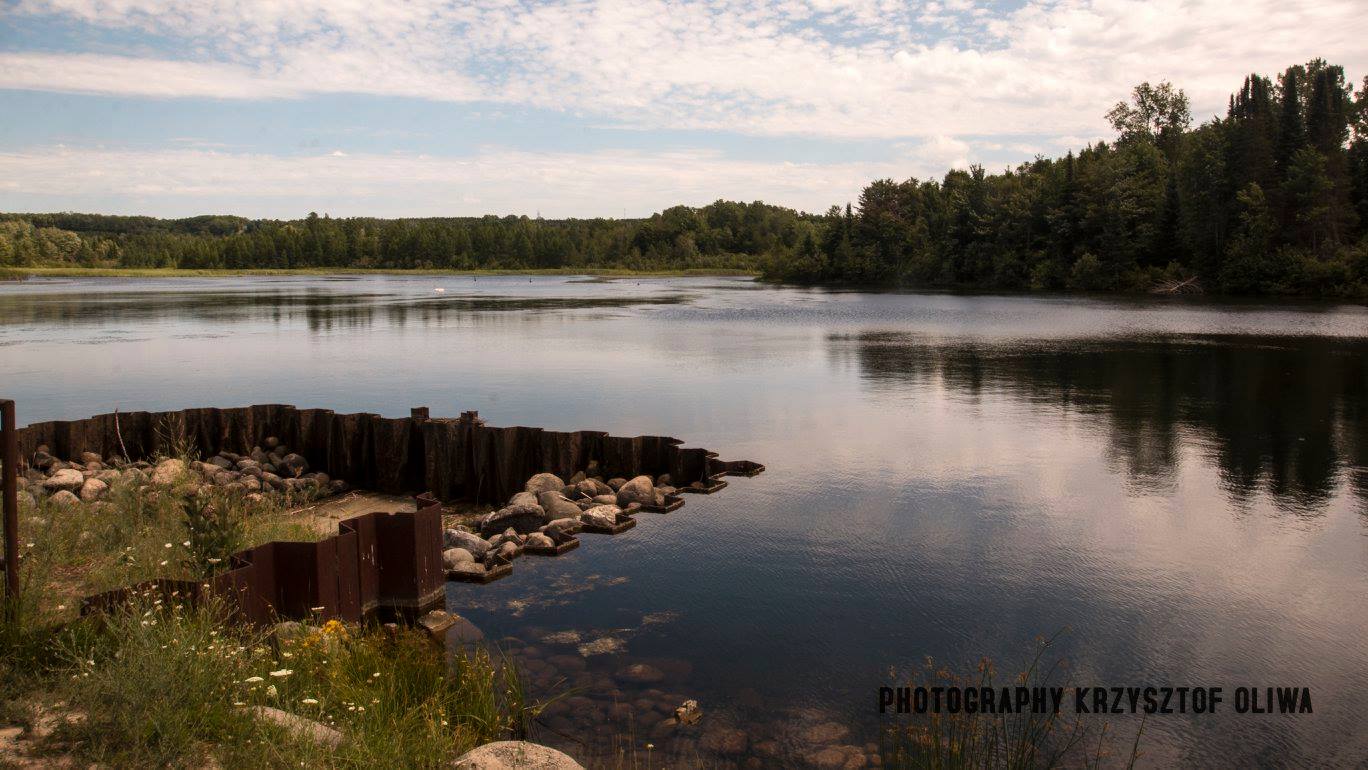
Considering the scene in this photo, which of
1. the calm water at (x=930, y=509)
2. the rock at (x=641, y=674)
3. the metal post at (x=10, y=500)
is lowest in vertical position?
the rock at (x=641, y=674)

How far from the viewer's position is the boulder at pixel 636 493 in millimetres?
16766

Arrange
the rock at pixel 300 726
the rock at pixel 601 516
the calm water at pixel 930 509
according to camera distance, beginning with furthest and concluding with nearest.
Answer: the rock at pixel 601 516 < the calm water at pixel 930 509 < the rock at pixel 300 726

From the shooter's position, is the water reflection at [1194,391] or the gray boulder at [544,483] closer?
the gray boulder at [544,483]

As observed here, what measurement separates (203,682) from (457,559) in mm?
6916

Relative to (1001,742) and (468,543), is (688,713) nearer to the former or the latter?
(1001,742)

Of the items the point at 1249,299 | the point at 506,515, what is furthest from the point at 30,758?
the point at 1249,299

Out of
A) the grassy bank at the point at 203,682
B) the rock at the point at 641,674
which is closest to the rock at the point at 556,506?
the grassy bank at the point at 203,682

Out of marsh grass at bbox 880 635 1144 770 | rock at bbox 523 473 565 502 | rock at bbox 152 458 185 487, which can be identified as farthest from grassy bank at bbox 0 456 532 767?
rock at bbox 523 473 565 502

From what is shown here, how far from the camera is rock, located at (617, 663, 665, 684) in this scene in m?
9.66

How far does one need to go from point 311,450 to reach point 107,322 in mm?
50262

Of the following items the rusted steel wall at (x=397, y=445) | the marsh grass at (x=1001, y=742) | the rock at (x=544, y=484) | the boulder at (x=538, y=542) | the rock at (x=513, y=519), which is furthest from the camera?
the rusted steel wall at (x=397, y=445)

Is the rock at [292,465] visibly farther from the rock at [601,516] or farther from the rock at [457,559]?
the rock at [457,559]

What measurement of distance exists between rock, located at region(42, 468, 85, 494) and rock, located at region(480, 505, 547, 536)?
304 inches

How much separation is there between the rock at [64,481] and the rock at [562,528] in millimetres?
9009
